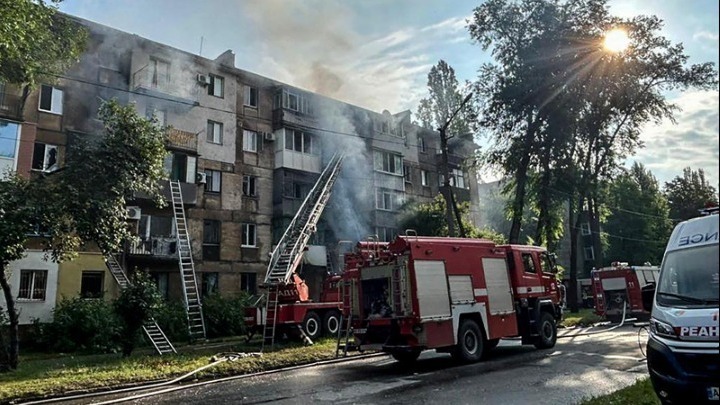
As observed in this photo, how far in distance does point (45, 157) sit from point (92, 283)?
6.38 m

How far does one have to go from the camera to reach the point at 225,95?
30.2m

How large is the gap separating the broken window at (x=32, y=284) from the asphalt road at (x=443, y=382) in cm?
1675

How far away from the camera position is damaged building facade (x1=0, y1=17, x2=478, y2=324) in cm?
2334

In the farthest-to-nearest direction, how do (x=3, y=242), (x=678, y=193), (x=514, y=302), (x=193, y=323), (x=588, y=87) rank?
(x=678, y=193)
(x=588, y=87)
(x=193, y=323)
(x=514, y=302)
(x=3, y=242)

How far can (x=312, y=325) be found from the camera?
1891cm

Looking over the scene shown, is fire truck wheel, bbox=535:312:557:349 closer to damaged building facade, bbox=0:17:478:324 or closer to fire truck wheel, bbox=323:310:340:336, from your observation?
fire truck wheel, bbox=323:310:340:336

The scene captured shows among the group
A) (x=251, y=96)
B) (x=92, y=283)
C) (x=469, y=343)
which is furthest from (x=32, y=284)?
(x=469, y=343)

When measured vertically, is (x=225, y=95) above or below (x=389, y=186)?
above

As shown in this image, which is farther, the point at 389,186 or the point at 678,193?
the point at 678,193

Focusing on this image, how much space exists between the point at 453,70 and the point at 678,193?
29.4 metres

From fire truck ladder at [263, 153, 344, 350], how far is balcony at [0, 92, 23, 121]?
13230 mm

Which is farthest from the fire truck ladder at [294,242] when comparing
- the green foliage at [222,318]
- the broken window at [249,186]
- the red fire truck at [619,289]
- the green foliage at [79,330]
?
the red fire truck at [619,289]

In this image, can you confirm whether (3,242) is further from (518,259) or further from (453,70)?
(453,70)

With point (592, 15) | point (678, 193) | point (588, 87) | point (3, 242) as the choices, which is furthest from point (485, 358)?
point (678, 193)
